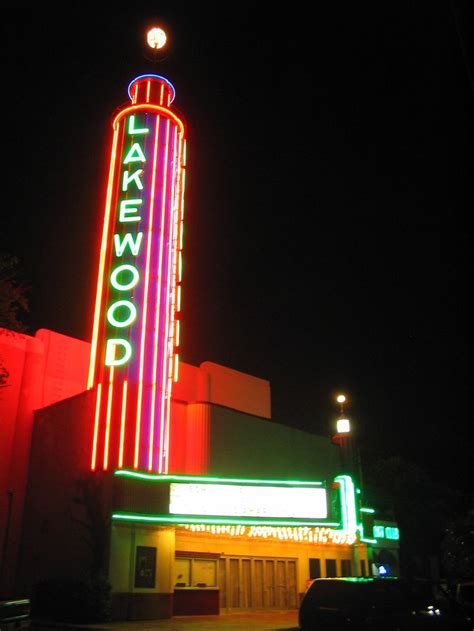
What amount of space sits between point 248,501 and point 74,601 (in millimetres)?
6322

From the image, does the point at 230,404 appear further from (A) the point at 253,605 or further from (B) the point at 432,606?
(B) the point at 432,606

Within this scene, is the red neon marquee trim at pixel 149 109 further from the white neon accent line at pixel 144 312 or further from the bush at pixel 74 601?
the bush at pixel 74 601

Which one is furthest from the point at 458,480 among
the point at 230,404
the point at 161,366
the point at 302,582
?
the point at 161,366

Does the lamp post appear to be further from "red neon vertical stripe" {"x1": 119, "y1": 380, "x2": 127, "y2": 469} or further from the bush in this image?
the bush

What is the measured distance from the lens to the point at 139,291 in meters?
21.9

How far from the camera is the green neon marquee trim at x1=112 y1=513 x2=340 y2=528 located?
18.8 metres

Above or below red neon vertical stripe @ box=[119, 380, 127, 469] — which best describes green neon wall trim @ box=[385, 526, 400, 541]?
below

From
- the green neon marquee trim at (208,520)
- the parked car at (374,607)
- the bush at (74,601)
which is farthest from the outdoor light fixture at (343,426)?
the parked car at (374,607)

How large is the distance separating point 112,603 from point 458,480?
1324 inches

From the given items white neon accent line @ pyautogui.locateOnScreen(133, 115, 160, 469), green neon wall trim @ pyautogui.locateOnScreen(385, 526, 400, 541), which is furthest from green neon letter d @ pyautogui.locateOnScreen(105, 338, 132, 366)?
green neon wall trim @ pyautogui.locateOnScreen(385, 526, 400, 541)

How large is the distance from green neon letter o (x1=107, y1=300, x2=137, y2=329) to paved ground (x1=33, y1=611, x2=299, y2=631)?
9105 millimetres

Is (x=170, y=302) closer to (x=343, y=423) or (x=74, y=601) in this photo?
(x=343, y=423)

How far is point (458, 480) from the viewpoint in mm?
45219

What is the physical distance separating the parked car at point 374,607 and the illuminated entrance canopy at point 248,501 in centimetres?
902
